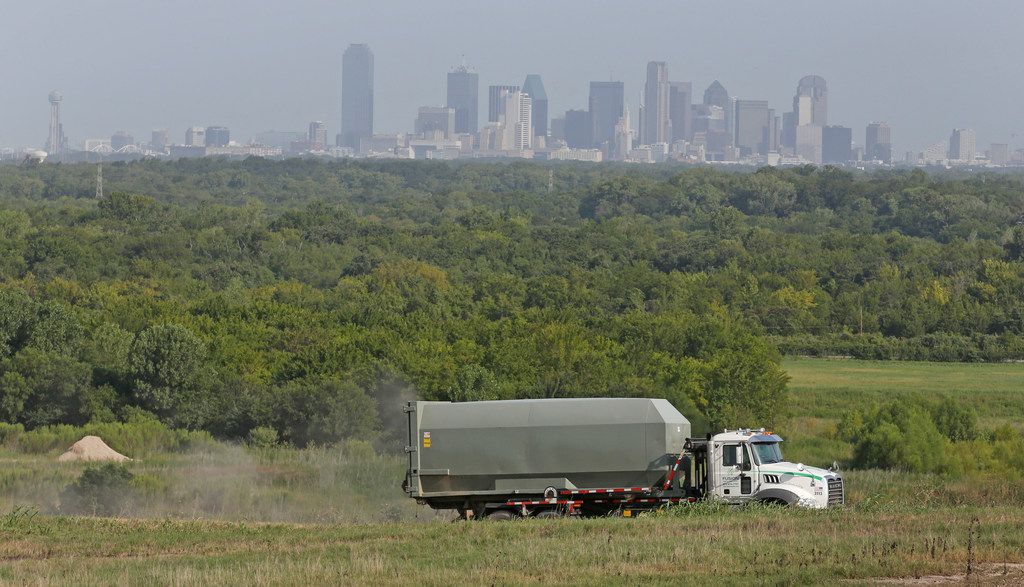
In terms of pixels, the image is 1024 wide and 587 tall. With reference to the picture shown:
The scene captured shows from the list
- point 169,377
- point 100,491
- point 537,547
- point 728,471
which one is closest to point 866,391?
point 169,377

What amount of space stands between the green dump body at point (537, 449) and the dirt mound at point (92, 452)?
23.8m

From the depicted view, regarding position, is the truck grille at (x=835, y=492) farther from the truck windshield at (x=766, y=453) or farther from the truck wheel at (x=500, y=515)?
the truck wheel at (x=500, y=515)

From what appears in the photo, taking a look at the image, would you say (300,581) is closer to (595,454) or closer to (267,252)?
(595,454)

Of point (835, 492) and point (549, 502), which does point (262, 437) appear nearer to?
point (549, 502)

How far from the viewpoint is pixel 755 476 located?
3048cm

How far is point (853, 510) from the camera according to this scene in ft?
94.0

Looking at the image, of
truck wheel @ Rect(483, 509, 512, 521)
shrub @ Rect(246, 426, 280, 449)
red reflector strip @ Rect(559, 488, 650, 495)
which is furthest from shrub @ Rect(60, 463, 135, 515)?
red reflector strip @ Rect(559, 488, 650, 495)

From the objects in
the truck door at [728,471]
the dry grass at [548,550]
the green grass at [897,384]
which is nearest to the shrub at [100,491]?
the dry grass at [548,550]

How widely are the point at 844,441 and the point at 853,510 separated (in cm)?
3183

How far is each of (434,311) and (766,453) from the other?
74.6 meters

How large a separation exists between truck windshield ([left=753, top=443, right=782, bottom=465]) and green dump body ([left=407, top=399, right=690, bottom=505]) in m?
1.77

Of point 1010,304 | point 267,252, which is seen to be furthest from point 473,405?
point 267,252

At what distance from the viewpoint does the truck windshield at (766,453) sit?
30.6m

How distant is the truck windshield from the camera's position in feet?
100
